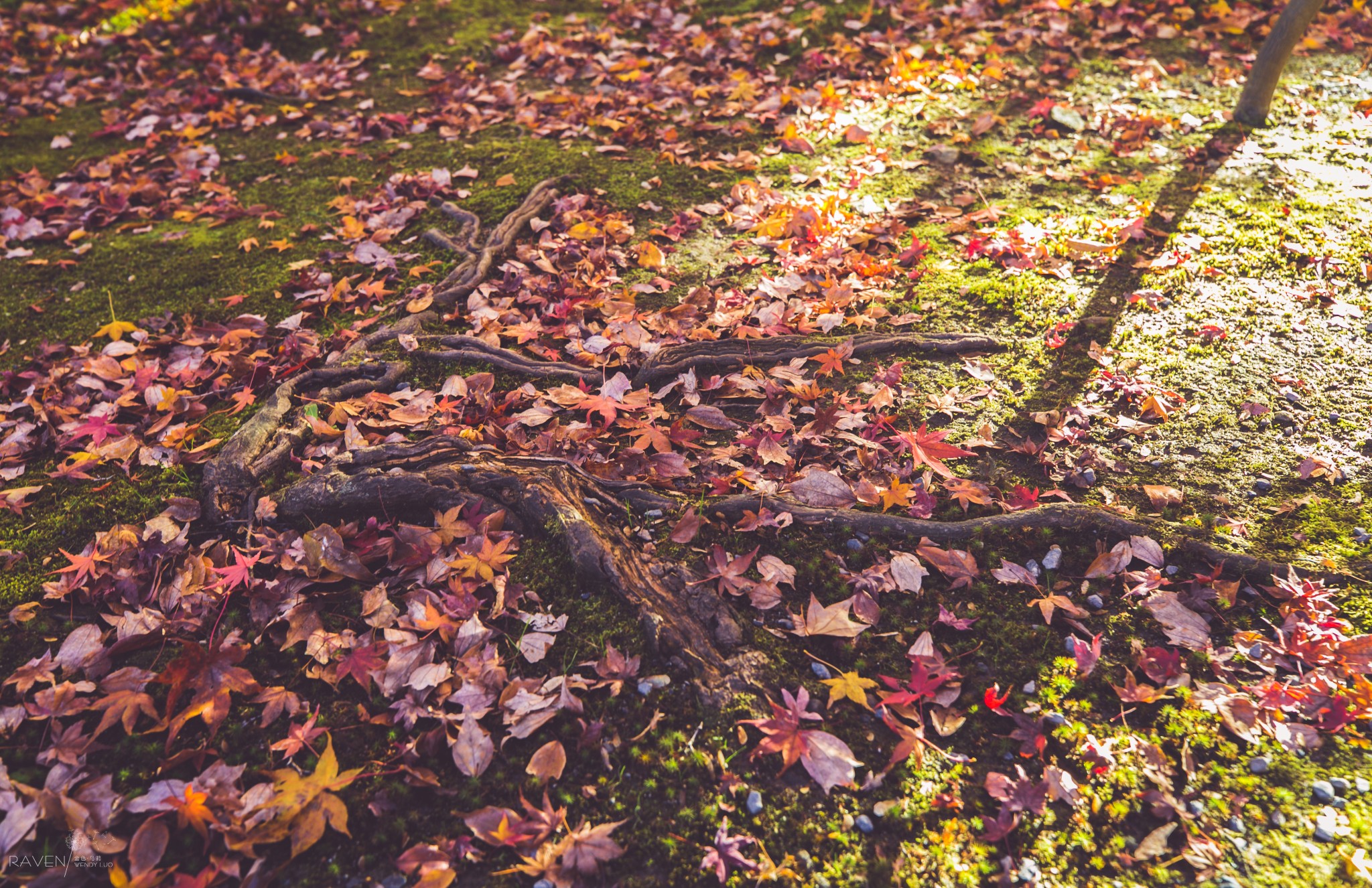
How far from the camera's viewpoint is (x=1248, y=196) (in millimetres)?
4559

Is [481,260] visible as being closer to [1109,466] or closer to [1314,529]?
[1109,466]

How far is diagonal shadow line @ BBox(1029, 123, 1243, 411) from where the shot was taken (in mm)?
3537

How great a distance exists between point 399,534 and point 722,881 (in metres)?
1.77

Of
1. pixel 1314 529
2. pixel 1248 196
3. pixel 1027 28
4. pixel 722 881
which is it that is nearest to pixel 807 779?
pixel 722 881

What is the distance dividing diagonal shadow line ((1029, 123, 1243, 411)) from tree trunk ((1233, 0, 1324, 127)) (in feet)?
0.48

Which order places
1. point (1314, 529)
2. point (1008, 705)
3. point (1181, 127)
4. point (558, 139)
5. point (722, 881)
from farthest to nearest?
point (558, 139) → point (1181, 127) → point (1314, 529) → point (1008, 705) → point (722, 881)

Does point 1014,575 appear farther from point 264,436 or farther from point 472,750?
point 264,436

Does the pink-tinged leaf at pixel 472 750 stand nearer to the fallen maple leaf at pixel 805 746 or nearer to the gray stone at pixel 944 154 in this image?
the fallen maple leaf at pixel 805 746

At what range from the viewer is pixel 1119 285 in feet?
13.3

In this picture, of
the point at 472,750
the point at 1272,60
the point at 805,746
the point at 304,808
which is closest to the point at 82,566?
the point at 304,808

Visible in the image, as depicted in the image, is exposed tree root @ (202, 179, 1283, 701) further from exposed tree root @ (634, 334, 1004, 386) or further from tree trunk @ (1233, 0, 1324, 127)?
tree trunk @ (1233, 0, 1324, 127)

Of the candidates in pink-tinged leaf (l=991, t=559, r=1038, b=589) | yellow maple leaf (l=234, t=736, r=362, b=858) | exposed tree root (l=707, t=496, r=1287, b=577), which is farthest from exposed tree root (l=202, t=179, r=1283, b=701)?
yellow maple leaf (l=234, t=736, r=362, b=858)

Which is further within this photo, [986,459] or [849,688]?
[986,459]

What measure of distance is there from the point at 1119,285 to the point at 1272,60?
262cm
